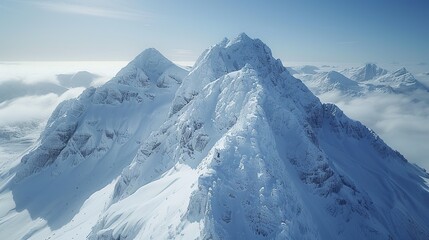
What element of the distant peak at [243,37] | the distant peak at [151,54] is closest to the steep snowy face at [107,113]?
the distant peak at [151,54]

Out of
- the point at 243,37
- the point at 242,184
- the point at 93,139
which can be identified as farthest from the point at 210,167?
the point at 243,37

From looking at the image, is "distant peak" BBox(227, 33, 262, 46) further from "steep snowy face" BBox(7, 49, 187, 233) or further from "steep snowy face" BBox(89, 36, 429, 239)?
"steep snowy face" BBox(89, 36, 429, 239)

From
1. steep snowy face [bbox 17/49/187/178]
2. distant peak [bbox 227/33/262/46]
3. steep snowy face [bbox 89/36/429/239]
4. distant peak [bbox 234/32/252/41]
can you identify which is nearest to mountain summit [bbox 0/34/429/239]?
steep snowy face [bbox 89/36/429/239]

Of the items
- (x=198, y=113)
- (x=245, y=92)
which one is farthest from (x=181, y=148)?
(x=245, y=92)

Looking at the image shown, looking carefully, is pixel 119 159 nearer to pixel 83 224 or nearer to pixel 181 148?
pixel 83 224

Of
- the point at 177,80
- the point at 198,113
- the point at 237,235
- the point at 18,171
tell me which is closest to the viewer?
the point at 237,235

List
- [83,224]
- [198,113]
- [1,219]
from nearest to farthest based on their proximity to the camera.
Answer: [198,113] < [83,224] < [1,219]
